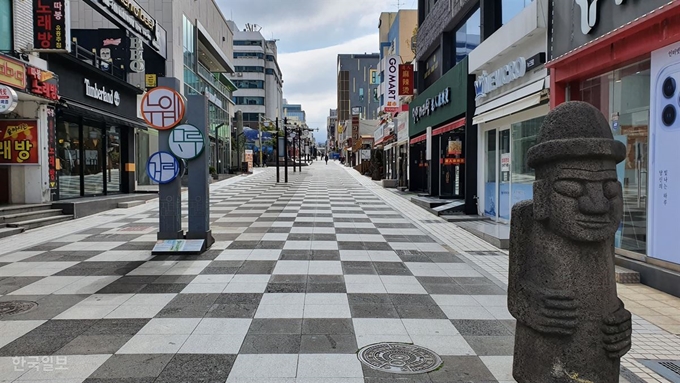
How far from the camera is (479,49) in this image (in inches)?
513

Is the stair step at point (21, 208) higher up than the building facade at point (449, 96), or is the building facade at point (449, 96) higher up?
the building facade at point (449, 96)

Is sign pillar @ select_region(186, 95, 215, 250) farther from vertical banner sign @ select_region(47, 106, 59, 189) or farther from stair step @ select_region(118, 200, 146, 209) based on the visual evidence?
stair step @ select_region(118, 200, 146, 209)

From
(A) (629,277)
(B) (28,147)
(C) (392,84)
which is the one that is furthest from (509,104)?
(C) (392,84)

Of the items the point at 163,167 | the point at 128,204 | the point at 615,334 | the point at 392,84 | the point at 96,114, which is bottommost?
the point at 128,204

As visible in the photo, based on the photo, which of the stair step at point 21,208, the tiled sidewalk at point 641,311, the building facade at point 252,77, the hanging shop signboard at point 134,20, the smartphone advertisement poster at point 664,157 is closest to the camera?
the tiled sidewalk at point 641,311

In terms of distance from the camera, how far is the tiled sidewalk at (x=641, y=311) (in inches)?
160

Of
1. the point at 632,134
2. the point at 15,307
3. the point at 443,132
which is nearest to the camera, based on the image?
the point at 15,307

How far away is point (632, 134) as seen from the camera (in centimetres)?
707

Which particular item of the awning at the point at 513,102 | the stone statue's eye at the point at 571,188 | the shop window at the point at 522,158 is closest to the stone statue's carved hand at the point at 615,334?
the stone statue's eye at the point at 571,188

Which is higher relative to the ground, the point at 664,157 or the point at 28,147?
the point at 28,147

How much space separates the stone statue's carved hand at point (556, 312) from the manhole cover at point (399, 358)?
48.8 inches

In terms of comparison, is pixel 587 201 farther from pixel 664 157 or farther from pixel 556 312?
pixel 664 157

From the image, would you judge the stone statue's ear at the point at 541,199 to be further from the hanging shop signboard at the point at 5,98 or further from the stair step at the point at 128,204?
the stair step at the point at 128,204

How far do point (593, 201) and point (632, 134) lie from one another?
522 cm
